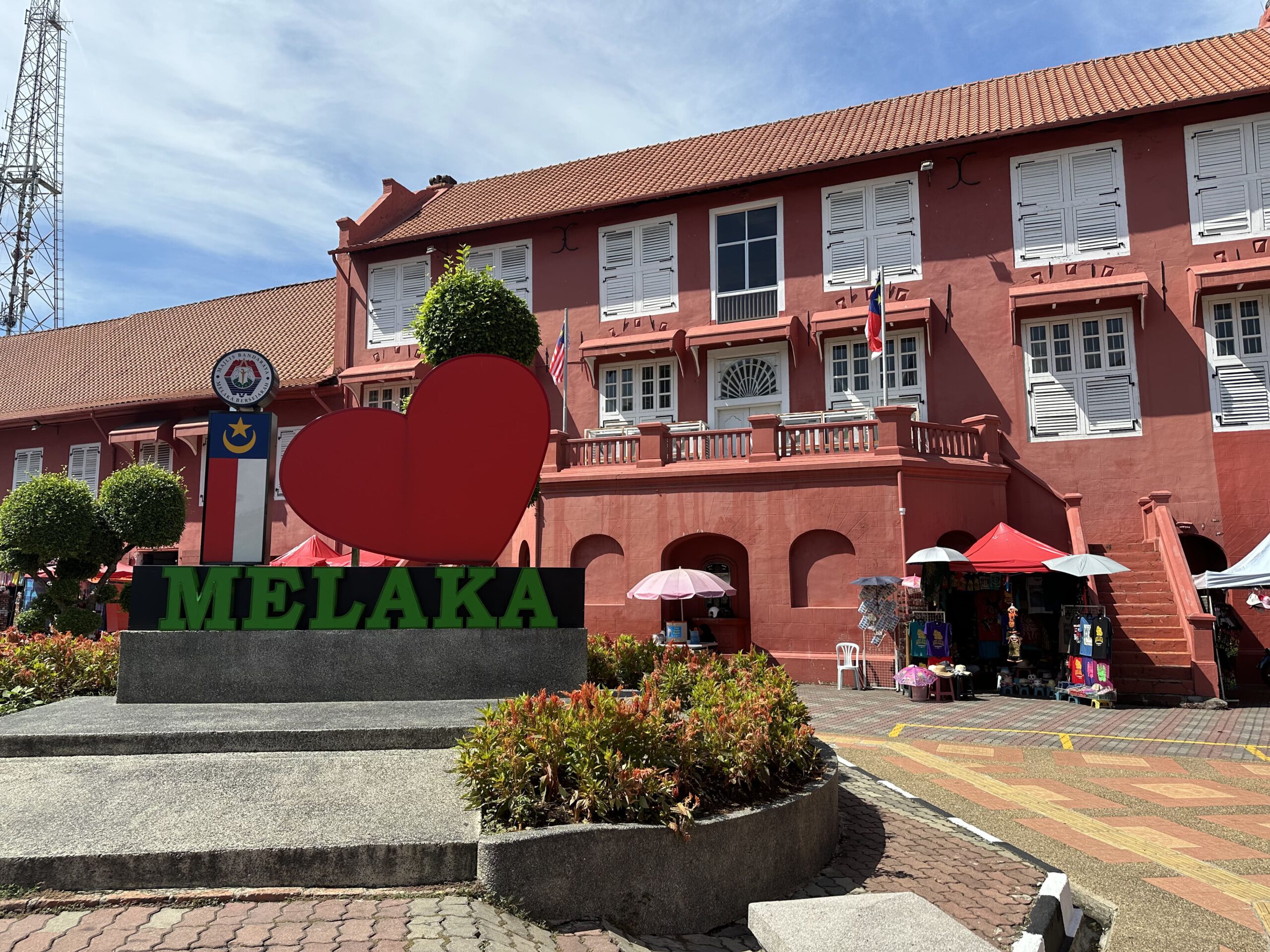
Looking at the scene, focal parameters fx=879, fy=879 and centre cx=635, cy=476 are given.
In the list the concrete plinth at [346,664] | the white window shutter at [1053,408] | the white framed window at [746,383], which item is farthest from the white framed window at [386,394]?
the concrete plinth at [346,664]

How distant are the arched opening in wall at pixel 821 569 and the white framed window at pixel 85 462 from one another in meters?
21.8

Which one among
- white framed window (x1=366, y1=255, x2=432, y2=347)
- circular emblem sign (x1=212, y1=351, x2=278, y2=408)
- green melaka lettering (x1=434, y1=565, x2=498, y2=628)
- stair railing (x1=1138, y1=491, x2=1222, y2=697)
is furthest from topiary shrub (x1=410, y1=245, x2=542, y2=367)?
stair railing (x1=1138, y1=491, x2=1222, y2=697)

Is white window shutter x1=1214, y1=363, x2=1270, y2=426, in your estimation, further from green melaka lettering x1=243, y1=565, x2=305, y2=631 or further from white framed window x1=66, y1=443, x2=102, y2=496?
white framed window x1=66, y1=443, x2=102, y2=496

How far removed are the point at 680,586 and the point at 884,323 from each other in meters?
6.73

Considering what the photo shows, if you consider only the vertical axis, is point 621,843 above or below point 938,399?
below

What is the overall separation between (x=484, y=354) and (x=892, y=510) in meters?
9.97

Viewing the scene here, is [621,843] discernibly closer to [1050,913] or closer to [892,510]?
[1050,913]

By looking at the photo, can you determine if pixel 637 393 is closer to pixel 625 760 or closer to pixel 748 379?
pixel 748 379

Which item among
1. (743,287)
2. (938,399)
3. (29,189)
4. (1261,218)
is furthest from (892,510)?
(29,189)

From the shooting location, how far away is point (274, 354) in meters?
26.6

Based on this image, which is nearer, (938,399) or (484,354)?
(484,354)

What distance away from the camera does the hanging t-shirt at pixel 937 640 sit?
15.2 meters

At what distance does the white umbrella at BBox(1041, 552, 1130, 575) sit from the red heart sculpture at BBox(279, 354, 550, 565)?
9843mm

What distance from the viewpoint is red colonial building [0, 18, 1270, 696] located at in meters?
16.7
